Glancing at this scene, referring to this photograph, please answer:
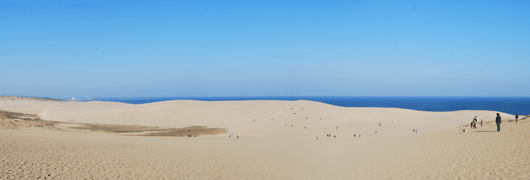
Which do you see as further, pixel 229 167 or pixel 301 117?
pixel 301 117

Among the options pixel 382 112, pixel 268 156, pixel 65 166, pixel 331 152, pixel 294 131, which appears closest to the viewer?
pixel 65 166

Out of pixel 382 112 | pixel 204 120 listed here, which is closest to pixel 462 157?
pixel 382 112

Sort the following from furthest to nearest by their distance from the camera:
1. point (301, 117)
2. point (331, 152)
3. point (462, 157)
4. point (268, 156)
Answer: point (301, 117) → point (331, 152) → point (268, 156) → point (462, 157)

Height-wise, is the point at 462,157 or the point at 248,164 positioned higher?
the point at 462,157

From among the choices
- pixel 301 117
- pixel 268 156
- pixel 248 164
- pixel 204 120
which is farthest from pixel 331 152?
pixel 204 120

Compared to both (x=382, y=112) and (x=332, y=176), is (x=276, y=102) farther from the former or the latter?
(x=332, y=176)

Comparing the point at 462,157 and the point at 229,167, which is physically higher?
the point at 462,157

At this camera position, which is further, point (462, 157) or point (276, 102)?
point (276, 102)

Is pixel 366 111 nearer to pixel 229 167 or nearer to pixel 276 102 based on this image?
pixel 276 102

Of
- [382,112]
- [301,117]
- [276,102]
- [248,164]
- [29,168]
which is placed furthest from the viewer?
[276,102]
